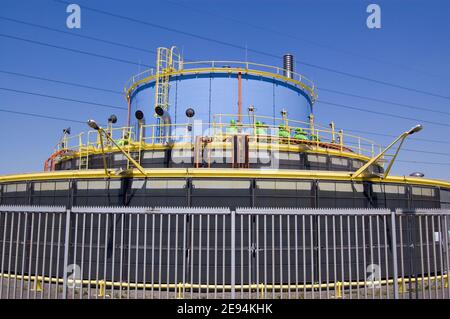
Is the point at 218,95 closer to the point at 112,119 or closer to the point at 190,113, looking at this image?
the point at 190,113

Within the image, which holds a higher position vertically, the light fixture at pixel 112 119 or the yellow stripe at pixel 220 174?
the light fixture at pixel 112 119

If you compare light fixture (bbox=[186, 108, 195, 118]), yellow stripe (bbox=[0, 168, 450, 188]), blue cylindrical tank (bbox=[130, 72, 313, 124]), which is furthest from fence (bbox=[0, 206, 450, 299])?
blue cylindrical tank (bbox=[130, 72, 313, 124])

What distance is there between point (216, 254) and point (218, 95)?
45.0ft

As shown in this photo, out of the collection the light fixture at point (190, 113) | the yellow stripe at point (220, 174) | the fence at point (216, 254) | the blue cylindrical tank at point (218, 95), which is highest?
the blue cylindrical tank at point (218, 95)

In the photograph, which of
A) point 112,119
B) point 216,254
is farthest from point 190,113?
point 216,254

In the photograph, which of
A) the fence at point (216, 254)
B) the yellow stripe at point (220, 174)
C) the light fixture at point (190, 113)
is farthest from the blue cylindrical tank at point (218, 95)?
the fence at point (216, 254)

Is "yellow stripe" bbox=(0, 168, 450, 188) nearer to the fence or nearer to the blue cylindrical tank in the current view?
the fence

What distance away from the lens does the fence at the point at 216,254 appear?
294 inches

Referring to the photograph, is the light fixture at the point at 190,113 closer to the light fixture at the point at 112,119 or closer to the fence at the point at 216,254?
the light fixture at the point at 112,119

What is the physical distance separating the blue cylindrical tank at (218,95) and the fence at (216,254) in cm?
1141

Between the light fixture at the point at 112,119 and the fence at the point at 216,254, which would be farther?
the light fixture at the point at 112,119
